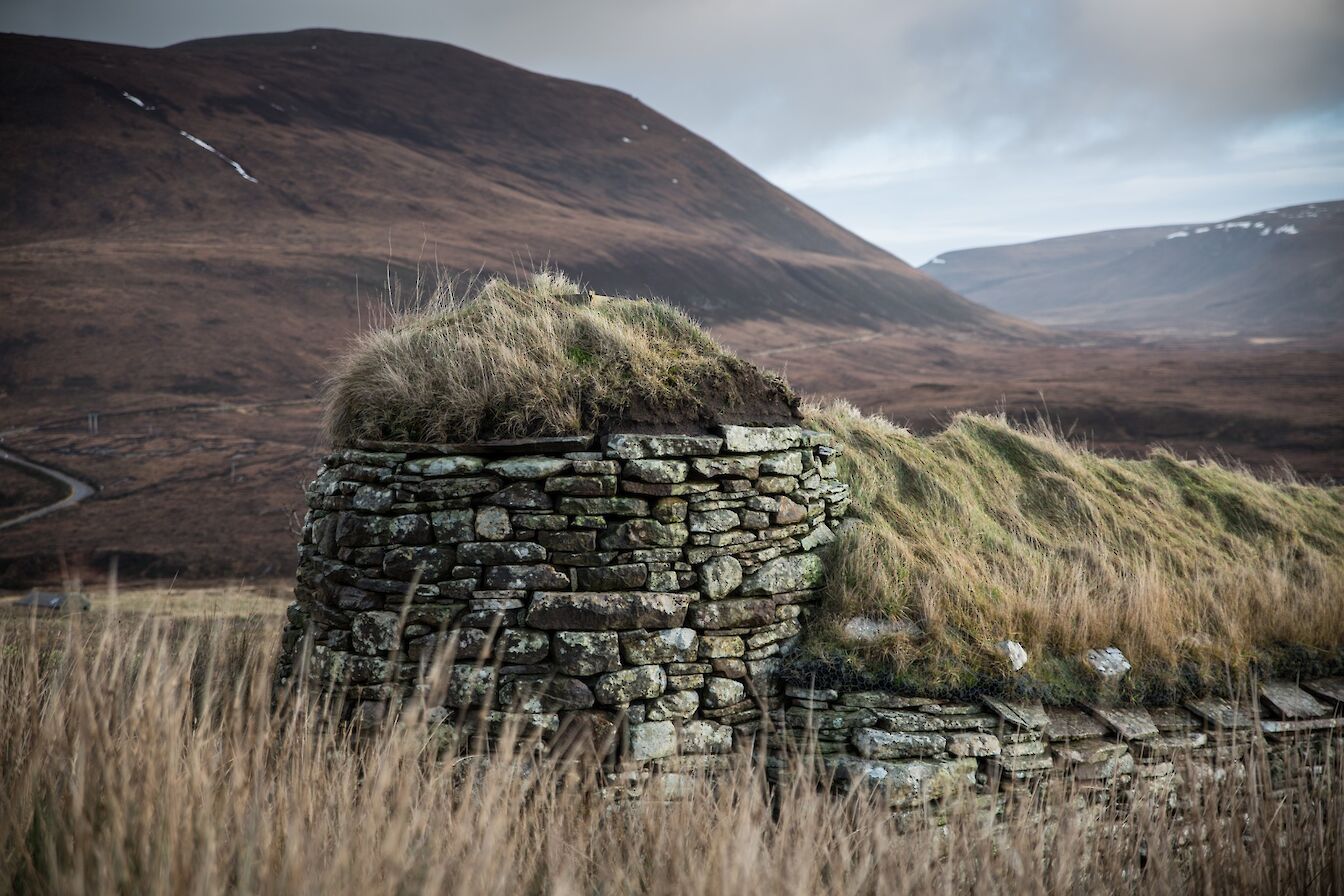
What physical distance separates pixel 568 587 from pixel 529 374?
168 centimetres

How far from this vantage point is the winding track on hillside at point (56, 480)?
2525 cm

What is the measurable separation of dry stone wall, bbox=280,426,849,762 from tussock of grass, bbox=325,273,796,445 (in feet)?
1.01

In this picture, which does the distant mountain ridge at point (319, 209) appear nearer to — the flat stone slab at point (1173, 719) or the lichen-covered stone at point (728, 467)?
the lichen-covered stone at point (728, 467)

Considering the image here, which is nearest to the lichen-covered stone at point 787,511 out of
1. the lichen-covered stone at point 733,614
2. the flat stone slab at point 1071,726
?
the lichen-covered stone at point 733,614

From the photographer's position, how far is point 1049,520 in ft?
29.7

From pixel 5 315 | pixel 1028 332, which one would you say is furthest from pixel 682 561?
pixel 1028 332

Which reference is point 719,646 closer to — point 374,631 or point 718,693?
point 718,693

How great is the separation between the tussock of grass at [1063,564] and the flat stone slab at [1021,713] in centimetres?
15

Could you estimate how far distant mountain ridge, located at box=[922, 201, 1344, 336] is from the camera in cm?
11288

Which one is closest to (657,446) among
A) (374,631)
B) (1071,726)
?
(374,631)

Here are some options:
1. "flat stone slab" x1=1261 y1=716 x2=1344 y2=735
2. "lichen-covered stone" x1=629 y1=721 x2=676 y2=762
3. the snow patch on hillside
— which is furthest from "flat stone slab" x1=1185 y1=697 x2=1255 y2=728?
the snow patch on hillside

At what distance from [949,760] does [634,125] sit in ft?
325

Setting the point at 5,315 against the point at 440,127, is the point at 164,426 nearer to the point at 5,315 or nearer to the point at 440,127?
the point at 5,315

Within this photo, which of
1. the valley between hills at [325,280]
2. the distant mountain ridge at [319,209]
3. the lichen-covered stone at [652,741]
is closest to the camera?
the lichen-covered stone at [652,741]
